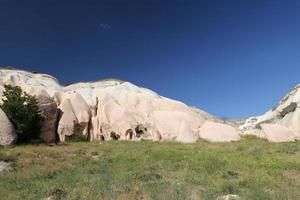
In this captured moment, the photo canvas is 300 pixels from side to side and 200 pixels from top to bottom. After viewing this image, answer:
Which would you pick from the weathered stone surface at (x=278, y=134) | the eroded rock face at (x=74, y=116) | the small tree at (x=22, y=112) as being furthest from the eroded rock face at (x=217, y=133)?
the small tree at (x=22, y=112)

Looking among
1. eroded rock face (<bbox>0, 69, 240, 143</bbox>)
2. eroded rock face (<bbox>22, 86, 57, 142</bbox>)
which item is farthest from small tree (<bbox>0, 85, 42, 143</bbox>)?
eroded rock face (<bbox>0, 69, 240, 143</bbox>)

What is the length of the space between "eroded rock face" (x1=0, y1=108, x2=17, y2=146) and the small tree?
5.50 ft

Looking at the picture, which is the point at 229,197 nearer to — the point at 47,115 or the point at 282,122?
the point at 47,115

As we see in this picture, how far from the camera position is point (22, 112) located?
1468 inches

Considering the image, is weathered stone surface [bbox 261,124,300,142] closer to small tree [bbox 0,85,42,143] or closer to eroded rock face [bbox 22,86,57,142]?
eroded rock face [bbox 22,86,57,142]

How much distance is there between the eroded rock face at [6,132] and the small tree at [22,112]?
5.50ft

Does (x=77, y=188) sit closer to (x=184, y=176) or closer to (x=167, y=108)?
(x=184, y=176)

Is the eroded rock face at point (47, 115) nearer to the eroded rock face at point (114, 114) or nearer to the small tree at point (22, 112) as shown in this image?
the eroded rock face at point (114, 114)

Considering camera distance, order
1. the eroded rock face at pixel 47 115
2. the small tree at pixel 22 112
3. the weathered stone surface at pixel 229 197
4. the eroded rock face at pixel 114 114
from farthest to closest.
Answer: the eroded rock face at pixel 114 114, the eroded rock face at pixel 47 115, the small tree at pixel 22 112, the weathered stone surface at pixel 229 197

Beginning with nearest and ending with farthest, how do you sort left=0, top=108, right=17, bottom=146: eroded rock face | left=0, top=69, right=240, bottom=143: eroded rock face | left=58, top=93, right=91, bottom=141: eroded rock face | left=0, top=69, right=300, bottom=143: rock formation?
1. left=0, top=108, right=17, bottom=146: eroded rock face
2. left=0, top=69, right=300, bottom=143: rock formation
3. left=0, top=69, right=240, bottom=143: eroded rock face
4. left=58, top=93, right=91, bottom=141: eroded rock face

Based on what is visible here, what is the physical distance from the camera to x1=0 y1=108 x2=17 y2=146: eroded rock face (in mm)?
33562

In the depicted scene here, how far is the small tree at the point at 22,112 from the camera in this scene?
122 ft

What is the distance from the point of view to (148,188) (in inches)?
538

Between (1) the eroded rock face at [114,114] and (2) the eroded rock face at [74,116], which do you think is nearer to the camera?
(1) the eroded rock face at [114,114]
